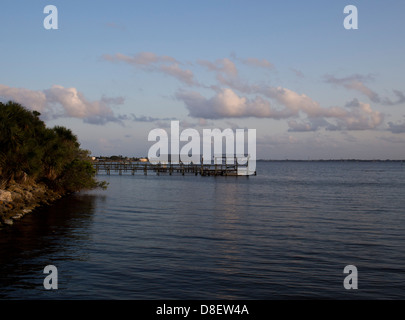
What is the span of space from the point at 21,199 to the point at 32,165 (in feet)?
12.0

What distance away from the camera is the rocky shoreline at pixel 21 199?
2656cm

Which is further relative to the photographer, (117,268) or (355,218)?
(355,218)

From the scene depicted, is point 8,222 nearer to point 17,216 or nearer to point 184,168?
point 17,216

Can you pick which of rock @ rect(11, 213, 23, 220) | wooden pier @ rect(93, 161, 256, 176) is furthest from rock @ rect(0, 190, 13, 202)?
wooden pier @ rect(93, 161, 256, 176)

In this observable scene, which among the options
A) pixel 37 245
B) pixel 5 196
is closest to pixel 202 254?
pixel 37 245

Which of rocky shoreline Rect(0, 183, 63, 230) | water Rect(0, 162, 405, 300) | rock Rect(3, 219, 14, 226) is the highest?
rocky shoreline Rect(0, 183, 63, 230)

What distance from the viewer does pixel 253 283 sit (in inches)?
552

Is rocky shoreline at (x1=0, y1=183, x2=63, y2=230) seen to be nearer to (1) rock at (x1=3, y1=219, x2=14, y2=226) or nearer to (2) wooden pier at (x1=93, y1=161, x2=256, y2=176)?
(1) rock at (x1=3, y1=219, x2=14, y2=226)

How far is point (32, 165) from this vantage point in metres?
34.3

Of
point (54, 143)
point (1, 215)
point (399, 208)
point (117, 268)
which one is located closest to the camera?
point (117, 268)

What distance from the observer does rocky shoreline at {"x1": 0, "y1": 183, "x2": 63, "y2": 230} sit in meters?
26.6
